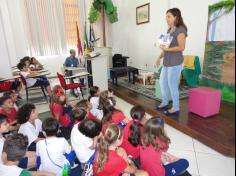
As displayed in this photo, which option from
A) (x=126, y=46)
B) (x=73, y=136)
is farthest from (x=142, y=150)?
(x=126, y=46)

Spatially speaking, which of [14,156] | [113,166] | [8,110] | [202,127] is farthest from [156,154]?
[8,110]

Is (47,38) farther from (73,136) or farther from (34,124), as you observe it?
(73,136)

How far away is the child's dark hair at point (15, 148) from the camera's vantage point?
1.47m

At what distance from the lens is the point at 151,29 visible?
5551mm

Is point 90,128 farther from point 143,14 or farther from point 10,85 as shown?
point 143,14

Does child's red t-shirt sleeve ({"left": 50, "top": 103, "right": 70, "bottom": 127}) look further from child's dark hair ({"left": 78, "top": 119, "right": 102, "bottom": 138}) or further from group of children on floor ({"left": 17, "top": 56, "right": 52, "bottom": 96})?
group of children on floor ({"left": 17, "top": 56, "right": 52, "bottom": 96})

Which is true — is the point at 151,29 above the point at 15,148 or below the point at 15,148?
above

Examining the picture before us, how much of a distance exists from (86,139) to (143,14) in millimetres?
4848

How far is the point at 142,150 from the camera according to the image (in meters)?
1.61

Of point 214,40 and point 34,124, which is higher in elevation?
point 214,40

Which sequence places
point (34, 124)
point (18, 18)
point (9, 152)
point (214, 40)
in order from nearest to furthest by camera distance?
point (9, 152) < point (214, 40) < point (34, 124) < point (18, 18)

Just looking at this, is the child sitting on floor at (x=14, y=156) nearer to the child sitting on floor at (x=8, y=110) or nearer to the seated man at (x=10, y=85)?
the child sitting on floor at (x=8, y=110)

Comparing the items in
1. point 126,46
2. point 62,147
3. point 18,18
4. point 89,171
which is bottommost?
point 89,171

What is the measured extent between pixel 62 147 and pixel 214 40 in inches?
62.5
